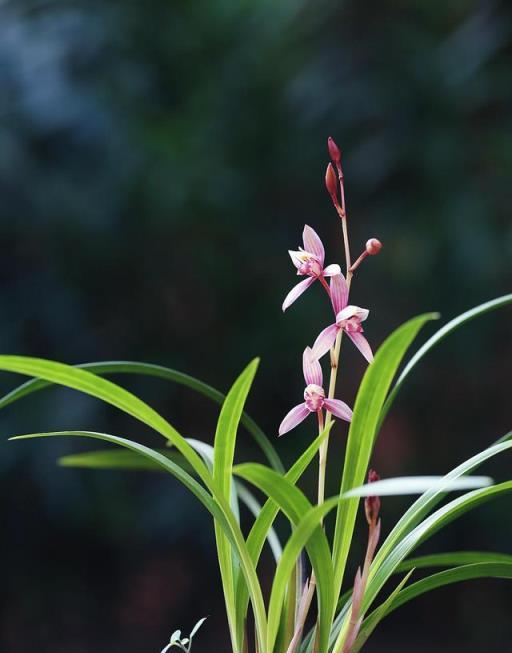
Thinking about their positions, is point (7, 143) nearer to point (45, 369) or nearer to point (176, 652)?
point (176, 652)

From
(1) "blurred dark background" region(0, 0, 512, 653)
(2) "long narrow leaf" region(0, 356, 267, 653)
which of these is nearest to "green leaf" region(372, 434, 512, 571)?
(2) "long narrow leaf" region(0, 356, 267, 653)

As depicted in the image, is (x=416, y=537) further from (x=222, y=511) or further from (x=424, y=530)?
(x=222, y=511)

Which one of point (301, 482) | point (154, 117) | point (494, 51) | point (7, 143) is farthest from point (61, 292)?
point (494, 51)

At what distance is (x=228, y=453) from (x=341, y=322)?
0.35 feet

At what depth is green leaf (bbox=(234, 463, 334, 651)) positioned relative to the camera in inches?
15.3

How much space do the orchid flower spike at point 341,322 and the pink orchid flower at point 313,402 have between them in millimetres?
11

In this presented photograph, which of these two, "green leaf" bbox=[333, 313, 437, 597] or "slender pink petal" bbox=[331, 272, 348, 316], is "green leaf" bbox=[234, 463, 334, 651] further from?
"slender pink petal" bbox=[331, 272, 348, 316]

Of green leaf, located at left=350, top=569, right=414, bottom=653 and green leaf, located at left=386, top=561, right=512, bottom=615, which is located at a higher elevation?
green leaf, located at left=386, top=561, right=512, bottom=615

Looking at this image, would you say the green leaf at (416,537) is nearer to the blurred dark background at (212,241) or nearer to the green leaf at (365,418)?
the green leaf at (365,418)

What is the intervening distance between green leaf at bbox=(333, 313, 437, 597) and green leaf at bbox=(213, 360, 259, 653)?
0.21 feet

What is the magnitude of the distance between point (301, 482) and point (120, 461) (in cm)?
128

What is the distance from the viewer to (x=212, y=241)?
1.96 metres

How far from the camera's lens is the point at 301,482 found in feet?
6.45

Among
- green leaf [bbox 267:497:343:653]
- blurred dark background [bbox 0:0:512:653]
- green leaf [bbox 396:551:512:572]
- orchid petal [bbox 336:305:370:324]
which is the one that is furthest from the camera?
blurred dark background [bbox 0:0:512:653]
